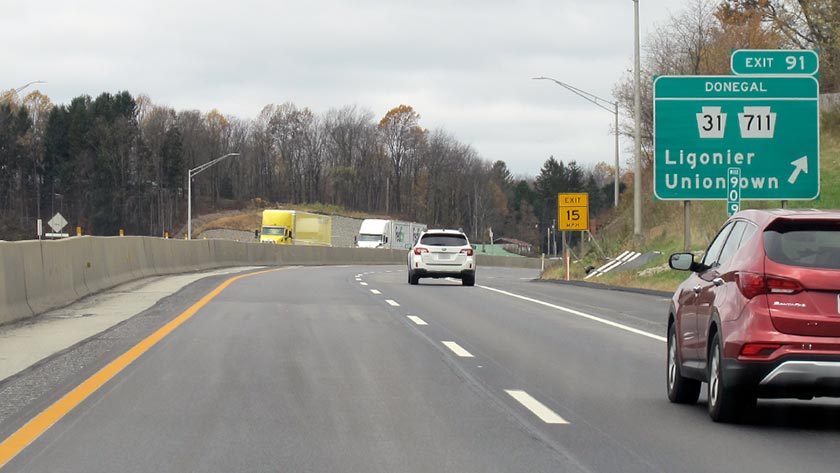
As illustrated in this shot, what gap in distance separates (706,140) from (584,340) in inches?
593

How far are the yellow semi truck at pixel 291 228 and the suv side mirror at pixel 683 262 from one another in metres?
67.3

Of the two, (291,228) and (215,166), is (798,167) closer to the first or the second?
(291,228)

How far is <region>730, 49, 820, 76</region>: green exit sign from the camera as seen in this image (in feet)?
92.3

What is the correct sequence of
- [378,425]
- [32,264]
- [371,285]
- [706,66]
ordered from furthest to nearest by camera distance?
[706,66], [371,285], [32,264], [378,425]

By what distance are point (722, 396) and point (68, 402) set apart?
4.75 m

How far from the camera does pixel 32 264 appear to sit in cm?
1767

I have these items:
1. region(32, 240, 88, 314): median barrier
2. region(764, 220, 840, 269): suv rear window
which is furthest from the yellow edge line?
region(764, 220, 840, 269): suv rear window

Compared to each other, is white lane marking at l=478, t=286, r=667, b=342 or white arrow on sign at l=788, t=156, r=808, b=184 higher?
white arrow on sign at l=788, t=156, r=808, b=184

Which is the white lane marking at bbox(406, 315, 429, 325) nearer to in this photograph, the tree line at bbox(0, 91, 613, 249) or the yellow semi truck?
the yellow semi truck

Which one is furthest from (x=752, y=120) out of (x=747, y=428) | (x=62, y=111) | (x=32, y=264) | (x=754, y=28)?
(x=62, y=111)

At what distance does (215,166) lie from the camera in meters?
162

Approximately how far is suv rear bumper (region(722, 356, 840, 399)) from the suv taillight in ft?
1.43

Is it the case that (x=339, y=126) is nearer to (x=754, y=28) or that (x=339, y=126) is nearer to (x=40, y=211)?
(x=40, y=211)

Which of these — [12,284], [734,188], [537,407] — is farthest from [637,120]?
[537,407]
